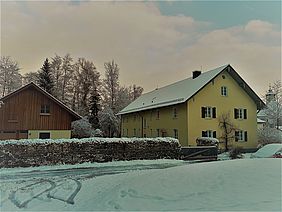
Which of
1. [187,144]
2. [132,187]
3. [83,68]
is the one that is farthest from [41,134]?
[83,68]

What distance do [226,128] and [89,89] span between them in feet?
93.6

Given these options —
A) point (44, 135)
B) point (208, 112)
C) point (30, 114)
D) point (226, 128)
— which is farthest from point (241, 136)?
point (30, 114)

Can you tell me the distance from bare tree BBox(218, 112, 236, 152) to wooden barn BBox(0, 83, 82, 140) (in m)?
14.5

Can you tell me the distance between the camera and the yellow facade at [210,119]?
2911 centimetres

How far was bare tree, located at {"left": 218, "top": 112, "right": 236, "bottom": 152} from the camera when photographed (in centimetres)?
3027

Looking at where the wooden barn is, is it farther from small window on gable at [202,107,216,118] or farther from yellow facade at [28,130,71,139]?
small window on gable at [202,107,216,118]

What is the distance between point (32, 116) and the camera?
26.0m

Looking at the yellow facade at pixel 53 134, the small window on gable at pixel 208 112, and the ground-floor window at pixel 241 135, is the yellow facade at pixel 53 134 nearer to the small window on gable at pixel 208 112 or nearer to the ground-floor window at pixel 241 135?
the small window on gable at pixel 208 112

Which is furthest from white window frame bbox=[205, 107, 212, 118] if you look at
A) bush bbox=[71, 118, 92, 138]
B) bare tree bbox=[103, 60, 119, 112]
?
bare tree bbox=[103, 60, 119, 112]

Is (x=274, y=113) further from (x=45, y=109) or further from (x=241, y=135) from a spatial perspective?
(x=45, y=109)

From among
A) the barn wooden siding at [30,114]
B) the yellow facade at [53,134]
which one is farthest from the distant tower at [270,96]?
the yellow facade at [53,134]

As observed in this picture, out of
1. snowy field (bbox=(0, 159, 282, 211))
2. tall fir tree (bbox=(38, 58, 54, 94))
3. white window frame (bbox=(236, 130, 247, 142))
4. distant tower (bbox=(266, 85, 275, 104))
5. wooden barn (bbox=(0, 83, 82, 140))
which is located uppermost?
tall fir tree (bbox=(38, 58, 54, 94))

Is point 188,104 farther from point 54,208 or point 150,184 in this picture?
point 54,208

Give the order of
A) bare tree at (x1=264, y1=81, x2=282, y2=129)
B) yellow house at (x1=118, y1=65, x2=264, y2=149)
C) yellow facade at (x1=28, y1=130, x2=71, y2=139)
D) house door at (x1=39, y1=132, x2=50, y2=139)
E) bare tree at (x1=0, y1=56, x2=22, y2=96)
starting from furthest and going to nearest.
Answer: bare tree at (x1=264, y1=81, x2=282, y2=129), bare tree at (x1=0, y1=56, x2=22, y2=96), yellow house at (x1=118, y1=65, x2=264, y2=149), house door at (x1=39, y1=132, x2=50, y2=139), yellow facade at (x1=28, y1=130, x2=71, y2=139)
